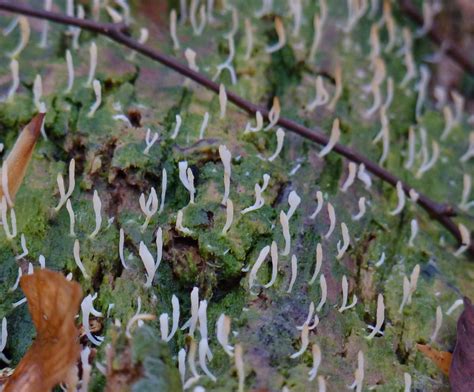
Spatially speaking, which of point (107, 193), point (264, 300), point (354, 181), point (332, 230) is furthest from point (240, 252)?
point (354, 181)

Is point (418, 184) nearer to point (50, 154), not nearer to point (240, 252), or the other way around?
point (240, 252)

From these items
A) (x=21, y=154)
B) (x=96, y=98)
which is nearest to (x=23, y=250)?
(x=21, y=154)

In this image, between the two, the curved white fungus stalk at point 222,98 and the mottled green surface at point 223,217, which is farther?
the curved white fungus stalk at point 222,98

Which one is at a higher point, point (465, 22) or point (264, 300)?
point (465, 22)

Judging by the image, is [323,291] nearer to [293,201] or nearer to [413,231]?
[293,201]

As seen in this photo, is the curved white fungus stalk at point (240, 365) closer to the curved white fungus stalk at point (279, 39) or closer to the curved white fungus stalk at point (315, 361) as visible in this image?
the curved white fungus stalk at point (315, 361)

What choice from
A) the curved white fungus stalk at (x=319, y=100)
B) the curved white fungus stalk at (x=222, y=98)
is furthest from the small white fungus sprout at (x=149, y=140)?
the curved white fungus stalk at (x=319, y=100)
